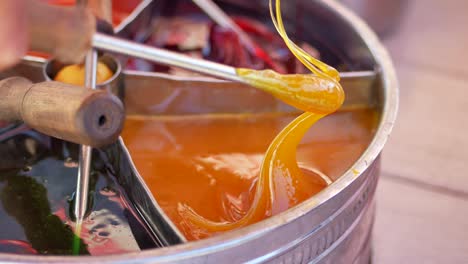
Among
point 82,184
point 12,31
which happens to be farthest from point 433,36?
point 12,31

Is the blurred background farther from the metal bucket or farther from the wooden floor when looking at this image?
the metal bucket

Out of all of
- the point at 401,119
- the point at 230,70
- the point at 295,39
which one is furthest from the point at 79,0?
the point at 401,119

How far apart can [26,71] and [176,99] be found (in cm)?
19

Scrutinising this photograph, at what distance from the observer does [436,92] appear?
41.4 inches

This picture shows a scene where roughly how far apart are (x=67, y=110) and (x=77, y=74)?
23cm

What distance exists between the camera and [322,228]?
0.52 m

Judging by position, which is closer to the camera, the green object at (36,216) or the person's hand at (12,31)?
the person's hand at (12,31)

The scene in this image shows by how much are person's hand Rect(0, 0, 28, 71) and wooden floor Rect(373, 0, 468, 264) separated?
20.0 inches

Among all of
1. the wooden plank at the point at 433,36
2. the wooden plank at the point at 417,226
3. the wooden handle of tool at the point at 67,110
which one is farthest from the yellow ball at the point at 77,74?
the wooden plank at the point at 433,36

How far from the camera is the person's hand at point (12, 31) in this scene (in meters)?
0.42

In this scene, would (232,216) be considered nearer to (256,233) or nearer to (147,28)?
(256,233)

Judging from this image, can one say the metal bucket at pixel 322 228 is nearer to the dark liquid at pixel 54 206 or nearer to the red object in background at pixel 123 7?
the dark liquid at pixel 54 206

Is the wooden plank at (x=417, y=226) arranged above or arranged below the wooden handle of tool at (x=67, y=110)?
below

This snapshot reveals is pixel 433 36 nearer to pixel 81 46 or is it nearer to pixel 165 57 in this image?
pixel 165 57
